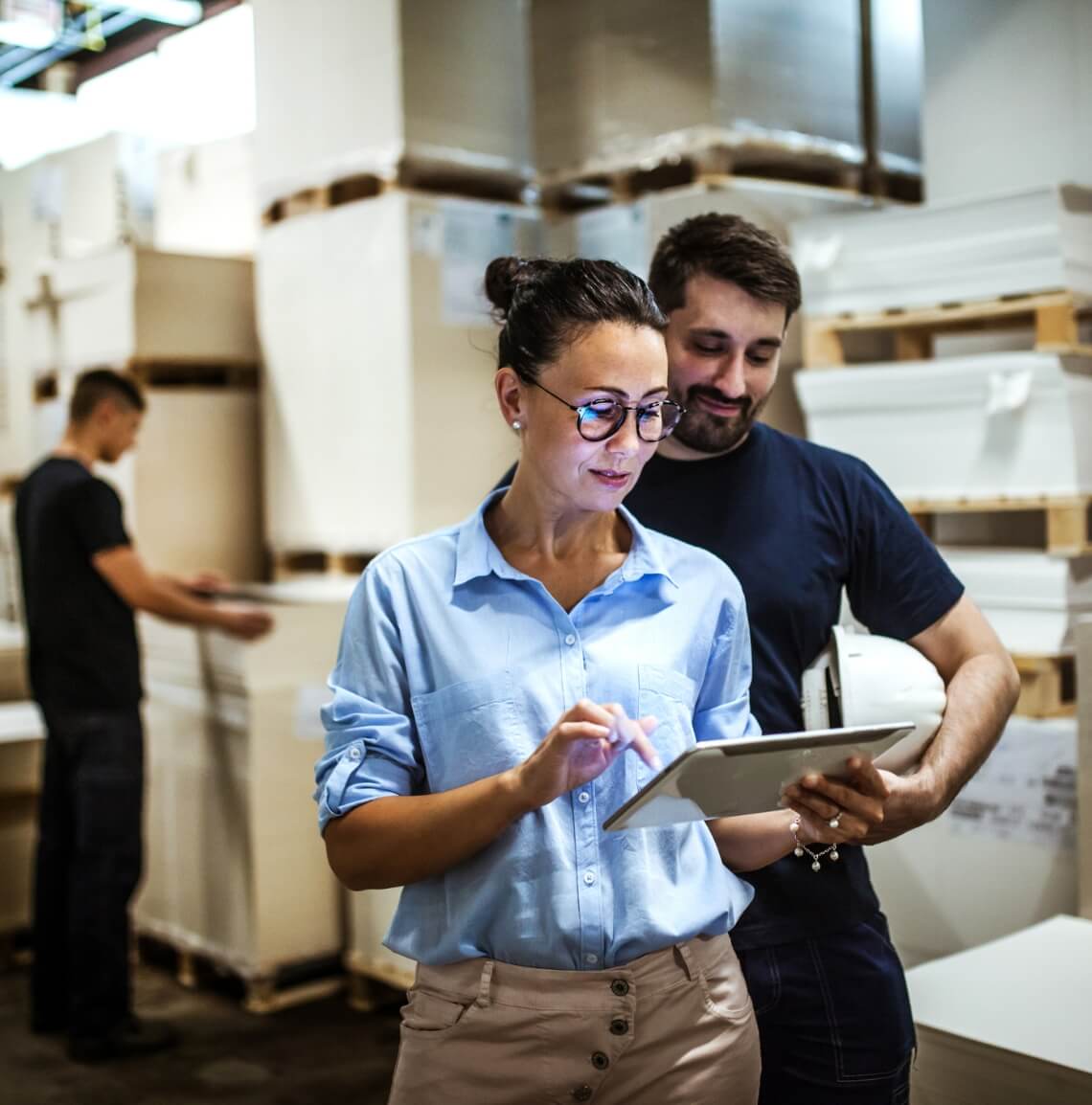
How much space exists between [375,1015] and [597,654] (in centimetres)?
324

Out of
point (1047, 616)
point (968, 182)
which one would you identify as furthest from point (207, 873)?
point (968, 182)

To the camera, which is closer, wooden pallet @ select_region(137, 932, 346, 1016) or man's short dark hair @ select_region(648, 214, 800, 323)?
man's short dark hair @ select_region(648, 214, 800, 323)

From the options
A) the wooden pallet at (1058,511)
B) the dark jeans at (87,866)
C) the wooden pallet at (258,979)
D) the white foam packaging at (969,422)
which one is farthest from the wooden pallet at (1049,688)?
the dark jeans at (87,866)

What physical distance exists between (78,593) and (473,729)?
3.07 meters

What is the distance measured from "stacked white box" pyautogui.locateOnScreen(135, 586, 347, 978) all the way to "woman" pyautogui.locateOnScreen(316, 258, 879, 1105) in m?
2.84

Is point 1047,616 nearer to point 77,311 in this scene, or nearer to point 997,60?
point 997,60

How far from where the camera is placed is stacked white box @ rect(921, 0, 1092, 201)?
3209 mm

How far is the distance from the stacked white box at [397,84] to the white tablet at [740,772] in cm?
329

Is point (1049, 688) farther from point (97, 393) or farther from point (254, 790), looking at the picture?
point (97, 393)

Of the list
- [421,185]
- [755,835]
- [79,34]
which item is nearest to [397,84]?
[421,185]

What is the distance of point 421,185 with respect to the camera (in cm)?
458

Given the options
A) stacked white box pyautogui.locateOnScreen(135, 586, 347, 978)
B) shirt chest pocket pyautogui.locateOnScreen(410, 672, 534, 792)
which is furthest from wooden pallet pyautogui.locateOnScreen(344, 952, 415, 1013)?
shirt chest pocket pyautogui.locateOnScreen(410, 672, 534, 792)

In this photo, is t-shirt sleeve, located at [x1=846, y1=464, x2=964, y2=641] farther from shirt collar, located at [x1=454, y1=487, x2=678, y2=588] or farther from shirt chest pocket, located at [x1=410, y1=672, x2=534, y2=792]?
shirt chest pocket, located at [x1=410, y1=672, x2=534, y2=792]

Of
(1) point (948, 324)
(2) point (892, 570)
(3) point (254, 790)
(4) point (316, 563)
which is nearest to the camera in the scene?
(2) point (892, 570)
